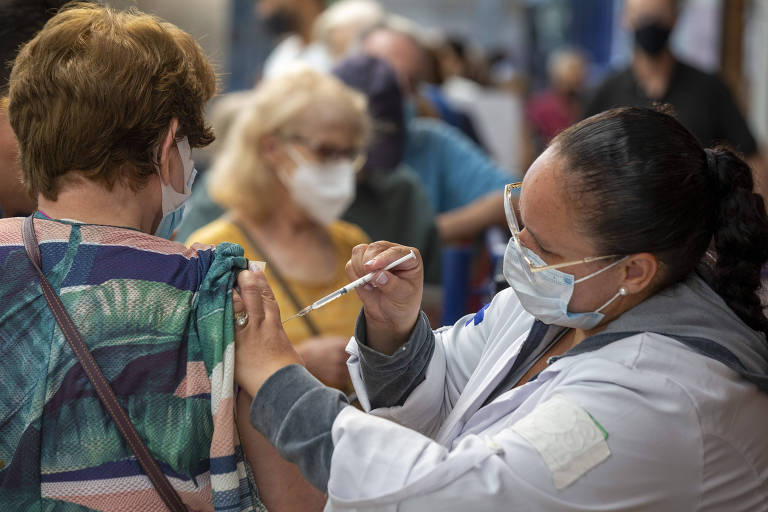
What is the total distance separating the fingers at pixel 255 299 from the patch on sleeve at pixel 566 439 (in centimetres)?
43

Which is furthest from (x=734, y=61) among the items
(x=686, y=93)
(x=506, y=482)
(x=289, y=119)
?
(x=506, y=482)

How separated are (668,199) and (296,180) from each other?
5.87ft

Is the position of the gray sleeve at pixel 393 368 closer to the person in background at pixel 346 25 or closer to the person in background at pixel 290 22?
the person in background at pixel 346 25

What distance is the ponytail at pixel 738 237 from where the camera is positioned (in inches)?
60.5

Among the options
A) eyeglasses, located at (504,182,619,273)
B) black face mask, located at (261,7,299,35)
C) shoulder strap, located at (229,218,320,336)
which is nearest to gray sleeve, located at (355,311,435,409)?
eyeglasses, located at (504,182,619,273)

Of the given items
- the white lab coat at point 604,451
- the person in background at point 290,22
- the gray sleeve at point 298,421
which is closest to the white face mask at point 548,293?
the white lab coat at point 604,451

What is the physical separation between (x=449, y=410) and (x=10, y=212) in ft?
3.27

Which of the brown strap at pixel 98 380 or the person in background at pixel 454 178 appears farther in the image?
the person in background at pixel 454 178

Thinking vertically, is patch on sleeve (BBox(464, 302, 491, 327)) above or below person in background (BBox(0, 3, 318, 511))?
below

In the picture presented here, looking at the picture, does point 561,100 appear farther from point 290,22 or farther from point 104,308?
point 104,308

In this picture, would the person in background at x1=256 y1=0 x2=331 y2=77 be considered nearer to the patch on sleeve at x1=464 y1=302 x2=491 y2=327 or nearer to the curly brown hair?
the patch on sleeve at x1=464 y1=302 x2=491 y2=327

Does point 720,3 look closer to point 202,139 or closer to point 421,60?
point 421,60

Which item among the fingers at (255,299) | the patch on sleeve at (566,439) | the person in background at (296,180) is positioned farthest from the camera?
the person in background at (296,180)

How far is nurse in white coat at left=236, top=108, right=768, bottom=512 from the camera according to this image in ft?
4.39
